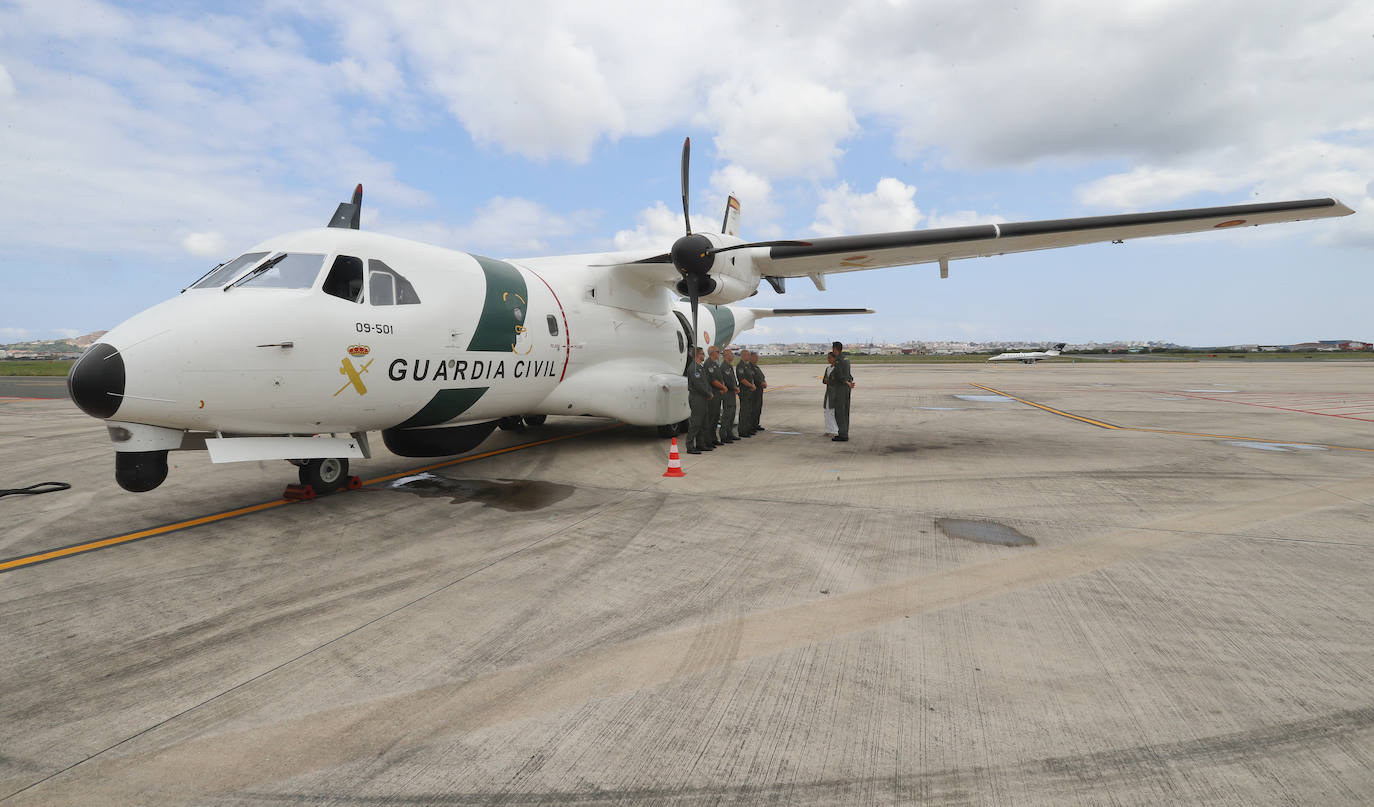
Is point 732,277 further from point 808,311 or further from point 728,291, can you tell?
point 808,311

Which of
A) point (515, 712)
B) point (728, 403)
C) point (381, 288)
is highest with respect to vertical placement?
point (381, 288)

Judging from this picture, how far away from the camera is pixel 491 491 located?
24.1 feet

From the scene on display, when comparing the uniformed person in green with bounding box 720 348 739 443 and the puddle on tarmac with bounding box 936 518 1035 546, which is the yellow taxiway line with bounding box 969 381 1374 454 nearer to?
the uniformed person in green with bounding box 720 348 739 443

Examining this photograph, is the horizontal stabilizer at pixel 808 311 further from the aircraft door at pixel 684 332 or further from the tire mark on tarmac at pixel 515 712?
the tire mark on tarmac at pixel 515 712

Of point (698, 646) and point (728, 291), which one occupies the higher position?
point (728, 291)

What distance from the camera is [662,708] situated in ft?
9.40

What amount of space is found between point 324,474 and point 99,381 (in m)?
2.41

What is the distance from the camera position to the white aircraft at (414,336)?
210 inches

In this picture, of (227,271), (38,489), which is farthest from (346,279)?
(38,489)

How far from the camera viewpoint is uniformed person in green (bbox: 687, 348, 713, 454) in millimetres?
9992

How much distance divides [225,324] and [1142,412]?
59.7ft

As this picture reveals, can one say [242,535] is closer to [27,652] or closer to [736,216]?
[27,652]

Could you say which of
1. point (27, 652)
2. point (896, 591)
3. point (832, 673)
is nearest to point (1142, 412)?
point (896, 591)

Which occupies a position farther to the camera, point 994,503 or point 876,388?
point 876,388
